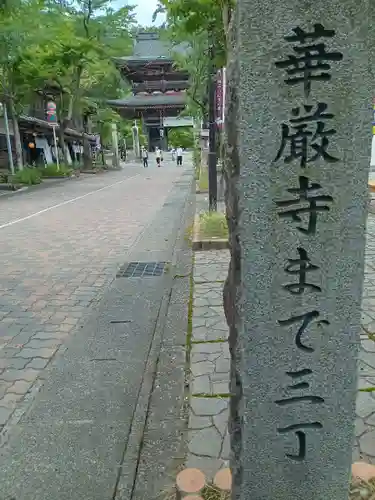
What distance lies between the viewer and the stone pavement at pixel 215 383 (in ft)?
8.36

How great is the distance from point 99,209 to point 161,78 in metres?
40.1

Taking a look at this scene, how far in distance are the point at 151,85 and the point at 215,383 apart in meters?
50.4

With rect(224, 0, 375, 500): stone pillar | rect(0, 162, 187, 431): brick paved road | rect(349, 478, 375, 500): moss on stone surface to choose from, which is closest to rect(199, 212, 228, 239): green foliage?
rect(0, 162, 187, 431): brick paved road

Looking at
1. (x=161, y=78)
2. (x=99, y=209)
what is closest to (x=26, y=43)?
(x=99, y=209)

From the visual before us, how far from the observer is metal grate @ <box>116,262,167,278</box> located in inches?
256

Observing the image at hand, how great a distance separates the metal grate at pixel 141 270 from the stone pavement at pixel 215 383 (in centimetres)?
132

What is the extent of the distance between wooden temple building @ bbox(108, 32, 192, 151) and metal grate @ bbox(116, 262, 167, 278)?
4239 centimetres

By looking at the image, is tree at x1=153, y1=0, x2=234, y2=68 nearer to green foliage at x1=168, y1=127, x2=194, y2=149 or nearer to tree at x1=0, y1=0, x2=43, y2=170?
tree at x1=0, y1=0, x2=43, y2=170

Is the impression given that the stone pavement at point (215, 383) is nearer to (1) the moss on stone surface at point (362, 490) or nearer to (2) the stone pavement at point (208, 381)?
(2) the stone pavement at point (208, 381)

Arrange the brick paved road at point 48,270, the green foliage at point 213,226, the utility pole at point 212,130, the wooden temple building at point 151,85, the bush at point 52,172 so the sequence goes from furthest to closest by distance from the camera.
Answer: the wooden temple building at point 151,85 → the bush at point 52,172 → the utility pole at point 212,130 → the green foliage at point 213,226 → the brick paved road at point 48,270

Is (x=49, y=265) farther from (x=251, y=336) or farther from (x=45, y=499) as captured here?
(x=251, y=336)

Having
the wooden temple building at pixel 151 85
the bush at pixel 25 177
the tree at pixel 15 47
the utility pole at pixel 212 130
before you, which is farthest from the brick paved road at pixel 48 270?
the wooden temple building at pixel 151 85

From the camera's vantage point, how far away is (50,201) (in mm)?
16156

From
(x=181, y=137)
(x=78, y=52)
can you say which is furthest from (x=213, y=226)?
(x=181, y=137)
